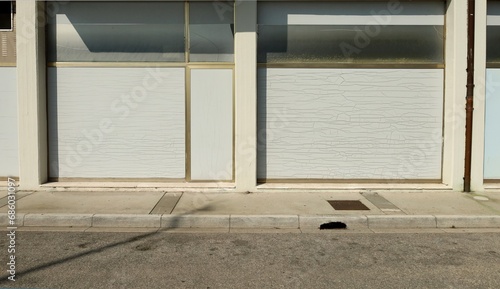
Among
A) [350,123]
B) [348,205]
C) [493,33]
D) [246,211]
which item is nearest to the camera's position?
[246,211]

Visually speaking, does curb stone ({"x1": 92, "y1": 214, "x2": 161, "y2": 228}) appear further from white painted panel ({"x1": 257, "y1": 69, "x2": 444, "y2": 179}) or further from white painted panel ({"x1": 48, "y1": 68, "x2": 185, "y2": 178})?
white painted panel ({"x1": 257, "y1": 69, "x2": 444, "y2": 179})

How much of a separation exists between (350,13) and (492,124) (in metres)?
3.98

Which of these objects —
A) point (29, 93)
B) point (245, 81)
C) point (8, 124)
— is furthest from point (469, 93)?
point (8, 124)

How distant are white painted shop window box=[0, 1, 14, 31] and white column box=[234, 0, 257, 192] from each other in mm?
5054

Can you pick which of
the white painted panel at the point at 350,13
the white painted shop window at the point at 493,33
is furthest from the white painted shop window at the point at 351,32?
the white painted shop window at the point at 493,33

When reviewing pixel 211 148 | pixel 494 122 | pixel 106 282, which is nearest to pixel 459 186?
pixel 494 122

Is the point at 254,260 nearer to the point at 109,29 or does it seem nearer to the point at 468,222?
the point at 468,222

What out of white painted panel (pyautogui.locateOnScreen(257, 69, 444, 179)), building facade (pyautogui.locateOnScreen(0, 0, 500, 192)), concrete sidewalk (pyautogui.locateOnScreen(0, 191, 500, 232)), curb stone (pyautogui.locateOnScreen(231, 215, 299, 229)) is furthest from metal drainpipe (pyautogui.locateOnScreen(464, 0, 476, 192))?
curb stone (pyautogui.locateOnScreen(231, 215, 299, 229))

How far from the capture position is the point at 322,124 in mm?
8711

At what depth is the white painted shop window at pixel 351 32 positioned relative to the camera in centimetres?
862

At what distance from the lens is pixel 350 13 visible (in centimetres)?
866

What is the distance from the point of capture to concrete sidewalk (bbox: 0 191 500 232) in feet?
21.0

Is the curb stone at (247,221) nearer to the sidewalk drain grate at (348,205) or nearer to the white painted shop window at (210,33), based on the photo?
the sidewalk drain grate at (348,205)

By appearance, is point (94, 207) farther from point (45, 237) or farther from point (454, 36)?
point (454, 36)
